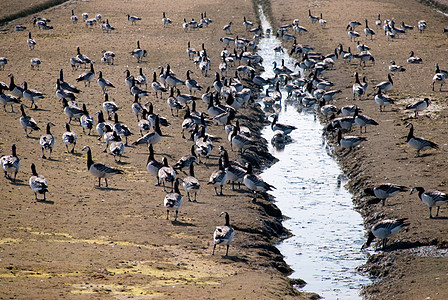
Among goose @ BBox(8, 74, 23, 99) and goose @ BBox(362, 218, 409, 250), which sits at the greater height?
goose @ BBox(8, 74, 23, 99)

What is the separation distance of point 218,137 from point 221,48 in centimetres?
3002

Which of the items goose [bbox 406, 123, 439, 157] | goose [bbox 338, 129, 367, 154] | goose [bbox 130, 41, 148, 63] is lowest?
goose [bbox 406, 123, 439, 157]

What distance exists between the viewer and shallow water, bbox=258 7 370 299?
1741cm

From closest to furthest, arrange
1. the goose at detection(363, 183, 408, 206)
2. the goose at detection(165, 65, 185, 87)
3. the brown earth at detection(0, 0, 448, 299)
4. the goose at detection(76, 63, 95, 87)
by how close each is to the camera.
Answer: the brown earth at detection(0, 0, 448, 299)
the goose at detection(363, 183, 408, 206)
the goose at detection(76, 63, 95, 87)
the goose at detection(165, 65, 185, 87)

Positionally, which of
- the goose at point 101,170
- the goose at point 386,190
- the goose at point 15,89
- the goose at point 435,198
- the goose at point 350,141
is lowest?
the goose at point 101,170

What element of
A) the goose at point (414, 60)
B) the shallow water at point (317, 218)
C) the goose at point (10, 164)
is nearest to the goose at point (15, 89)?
the goose at point (10, 164)

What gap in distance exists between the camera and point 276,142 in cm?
3266

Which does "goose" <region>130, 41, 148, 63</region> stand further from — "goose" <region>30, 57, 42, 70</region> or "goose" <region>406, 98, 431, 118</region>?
"goose" <region>406, 98, 431, 118</region>

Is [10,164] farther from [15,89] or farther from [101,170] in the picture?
[15,89]

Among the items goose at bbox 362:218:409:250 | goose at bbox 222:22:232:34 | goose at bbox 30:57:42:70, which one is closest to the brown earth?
goose at bbox 362:218:409:250

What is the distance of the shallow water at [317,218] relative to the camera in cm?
1741

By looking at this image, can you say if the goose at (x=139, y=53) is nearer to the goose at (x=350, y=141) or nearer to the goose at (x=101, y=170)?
the goose at (x=350, y=141)

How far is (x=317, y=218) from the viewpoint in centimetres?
2219

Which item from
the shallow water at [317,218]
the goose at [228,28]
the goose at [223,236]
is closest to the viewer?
the goose at [223,236]
